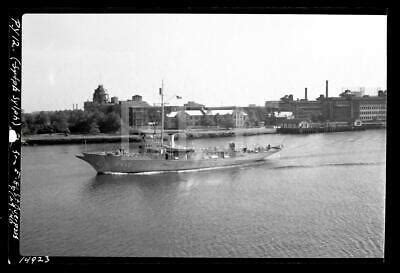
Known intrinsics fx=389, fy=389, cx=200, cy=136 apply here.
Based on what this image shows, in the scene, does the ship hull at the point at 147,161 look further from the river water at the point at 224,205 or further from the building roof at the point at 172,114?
the building roof at the point at 172,114

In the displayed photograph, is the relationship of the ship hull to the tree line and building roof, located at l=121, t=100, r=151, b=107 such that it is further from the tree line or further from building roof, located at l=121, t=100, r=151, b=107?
building roof, located at l=121, t=100, r=151, b=107

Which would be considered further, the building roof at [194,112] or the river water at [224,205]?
the building roof at [194,112]

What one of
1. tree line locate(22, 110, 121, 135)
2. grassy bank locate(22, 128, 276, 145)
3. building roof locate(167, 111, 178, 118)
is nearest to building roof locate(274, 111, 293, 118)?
grassy bank locate(22, 128, 276, 145)

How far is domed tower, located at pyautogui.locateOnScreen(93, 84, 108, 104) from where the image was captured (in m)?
2.52

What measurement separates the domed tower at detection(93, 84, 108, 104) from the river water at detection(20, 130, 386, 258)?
33 cm

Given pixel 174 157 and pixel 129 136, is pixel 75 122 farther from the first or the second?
pixel 174 157

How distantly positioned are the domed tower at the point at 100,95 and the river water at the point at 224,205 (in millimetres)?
330

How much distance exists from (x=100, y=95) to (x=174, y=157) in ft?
2.15

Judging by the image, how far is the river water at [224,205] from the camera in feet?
7.98

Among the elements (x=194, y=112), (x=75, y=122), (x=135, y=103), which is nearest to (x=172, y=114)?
(x=194, y=112)

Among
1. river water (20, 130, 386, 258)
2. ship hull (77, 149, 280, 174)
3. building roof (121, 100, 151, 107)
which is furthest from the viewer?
ship hull (77, 149, 280, 174)

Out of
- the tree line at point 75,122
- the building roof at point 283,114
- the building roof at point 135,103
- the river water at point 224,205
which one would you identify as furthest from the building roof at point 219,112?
the tree line at point 75,122

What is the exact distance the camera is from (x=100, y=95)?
2527mm
